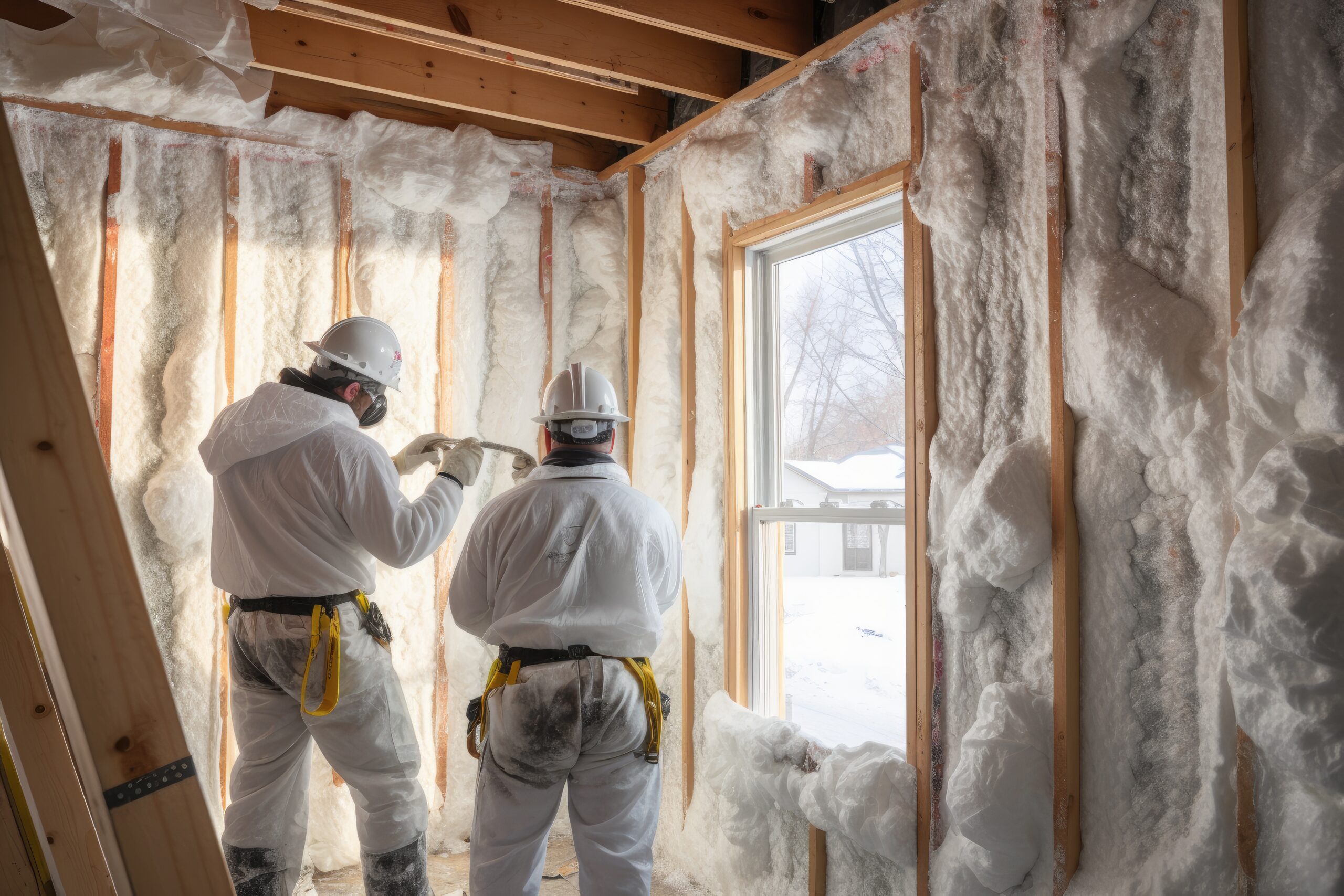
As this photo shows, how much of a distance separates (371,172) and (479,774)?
82.9 inches

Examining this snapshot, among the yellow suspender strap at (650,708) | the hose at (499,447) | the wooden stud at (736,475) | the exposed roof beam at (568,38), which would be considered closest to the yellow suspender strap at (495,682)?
the yellow suspender strap at (650,708)

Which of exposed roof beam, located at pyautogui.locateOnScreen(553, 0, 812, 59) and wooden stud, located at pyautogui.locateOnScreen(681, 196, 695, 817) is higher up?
exposed roof beam, located at pyautogui.locateOnScreen(553, 0, 812, 59)

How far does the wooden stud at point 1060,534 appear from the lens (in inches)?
70.2

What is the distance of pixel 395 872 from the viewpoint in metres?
2.34

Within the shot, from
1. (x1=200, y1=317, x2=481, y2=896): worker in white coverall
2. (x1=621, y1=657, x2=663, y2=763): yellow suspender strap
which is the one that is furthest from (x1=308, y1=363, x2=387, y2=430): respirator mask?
(x1=621, y1=657, x2=663, y2=763): yellow suspender strap

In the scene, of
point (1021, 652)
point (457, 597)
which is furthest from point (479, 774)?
point (1021, 652)

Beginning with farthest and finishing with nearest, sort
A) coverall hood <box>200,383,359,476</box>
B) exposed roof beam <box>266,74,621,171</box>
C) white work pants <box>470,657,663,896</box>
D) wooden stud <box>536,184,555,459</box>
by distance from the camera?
wooden stud <box>536,184,555,459</box> → exposed roof beam <box>266,74,621,171</box> → coverall hood <box>200,383,359,476</box> → white work pants <box>470,657,663,896</box>

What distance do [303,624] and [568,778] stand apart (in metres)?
0.76

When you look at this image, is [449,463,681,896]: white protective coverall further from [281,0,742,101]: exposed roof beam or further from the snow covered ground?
[281,0,742,101]: exposed roof beam

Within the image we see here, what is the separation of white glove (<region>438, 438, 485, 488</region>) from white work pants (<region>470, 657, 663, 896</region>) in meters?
0.68

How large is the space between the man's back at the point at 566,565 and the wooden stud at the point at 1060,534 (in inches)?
35.1

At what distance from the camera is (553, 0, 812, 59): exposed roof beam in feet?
7.65

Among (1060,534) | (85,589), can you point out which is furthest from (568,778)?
(85,589)

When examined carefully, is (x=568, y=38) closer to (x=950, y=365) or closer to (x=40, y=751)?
(x=950, y=365)
